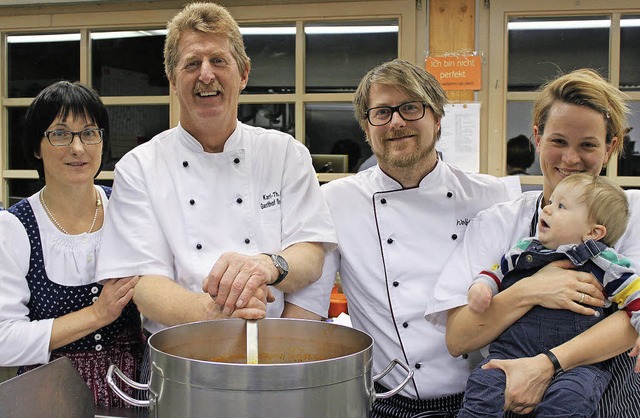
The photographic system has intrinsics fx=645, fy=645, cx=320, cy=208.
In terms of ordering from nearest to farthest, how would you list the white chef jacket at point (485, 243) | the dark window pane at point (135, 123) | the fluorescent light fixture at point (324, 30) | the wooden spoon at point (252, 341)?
the wooden spoon at point (252, 341) → the white chef jacket at point (485, 243) → the fluorescent light fixture at point (324, 30) → the dark window pane at point (135, 123)

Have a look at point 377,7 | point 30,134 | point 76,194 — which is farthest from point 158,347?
point 377,7

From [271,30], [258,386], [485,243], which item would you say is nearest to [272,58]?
[271,30]

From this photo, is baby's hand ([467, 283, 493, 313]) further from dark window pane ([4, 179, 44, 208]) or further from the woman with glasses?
dark window pane ([4, 179, 44, 208])

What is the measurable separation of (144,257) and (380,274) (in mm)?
636

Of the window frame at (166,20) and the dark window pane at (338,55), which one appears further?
the dark window pane at (338,55)

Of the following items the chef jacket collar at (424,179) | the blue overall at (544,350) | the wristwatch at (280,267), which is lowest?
the blue overall at (544,350)

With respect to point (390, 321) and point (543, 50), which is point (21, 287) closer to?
point (390, 321)

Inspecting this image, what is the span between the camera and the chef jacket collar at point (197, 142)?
1.65m

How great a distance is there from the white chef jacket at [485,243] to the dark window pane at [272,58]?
195cm

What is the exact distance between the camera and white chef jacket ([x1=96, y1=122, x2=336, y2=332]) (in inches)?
60.4

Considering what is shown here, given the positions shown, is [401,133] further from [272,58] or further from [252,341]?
[272,58]

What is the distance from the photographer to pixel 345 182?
189cm

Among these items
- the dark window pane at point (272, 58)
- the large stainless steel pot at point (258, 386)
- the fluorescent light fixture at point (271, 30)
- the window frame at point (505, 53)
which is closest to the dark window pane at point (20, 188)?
the dark window pane at point (272, 58)

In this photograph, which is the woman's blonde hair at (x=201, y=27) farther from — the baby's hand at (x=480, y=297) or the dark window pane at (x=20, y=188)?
the dark window pane at (x=20, y=188)
